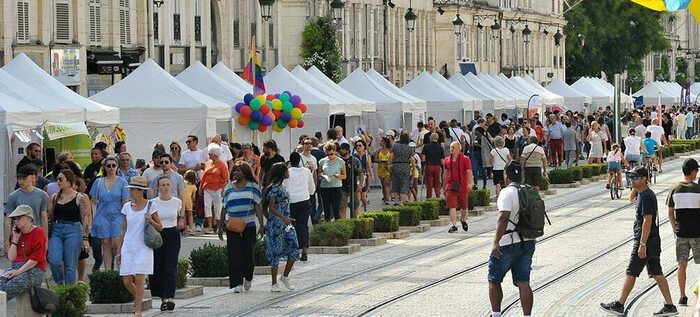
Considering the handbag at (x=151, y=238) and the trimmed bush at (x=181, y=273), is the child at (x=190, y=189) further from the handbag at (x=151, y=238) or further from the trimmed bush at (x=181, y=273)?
the handbag at (x=151, y=238)

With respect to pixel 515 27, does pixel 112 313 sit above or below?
below

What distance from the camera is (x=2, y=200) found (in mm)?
24344

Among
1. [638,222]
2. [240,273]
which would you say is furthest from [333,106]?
[638,222]

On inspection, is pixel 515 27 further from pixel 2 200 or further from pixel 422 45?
pixel 2 200

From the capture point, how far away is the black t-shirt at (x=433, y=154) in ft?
112

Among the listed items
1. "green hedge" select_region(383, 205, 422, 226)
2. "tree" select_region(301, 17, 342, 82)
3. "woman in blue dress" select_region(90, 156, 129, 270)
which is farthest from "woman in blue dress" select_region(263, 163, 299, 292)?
"tree" select_region(301, 17, 342, 82)

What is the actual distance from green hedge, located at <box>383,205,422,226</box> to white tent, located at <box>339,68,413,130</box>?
1258 cm

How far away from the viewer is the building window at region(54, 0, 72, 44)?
122ft

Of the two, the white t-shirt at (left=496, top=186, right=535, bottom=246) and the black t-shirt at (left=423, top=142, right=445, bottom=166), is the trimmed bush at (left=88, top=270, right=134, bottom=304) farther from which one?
the black t-shirt at (left=423, top=142, right=445, bottom=166)

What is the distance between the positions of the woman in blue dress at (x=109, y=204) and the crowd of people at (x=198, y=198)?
0.7 inches

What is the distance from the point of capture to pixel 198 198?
28703 mm

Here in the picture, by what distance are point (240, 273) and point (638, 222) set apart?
4.89 metres

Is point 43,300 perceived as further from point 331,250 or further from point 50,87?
point 50,87

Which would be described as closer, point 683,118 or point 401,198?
point 401,198
